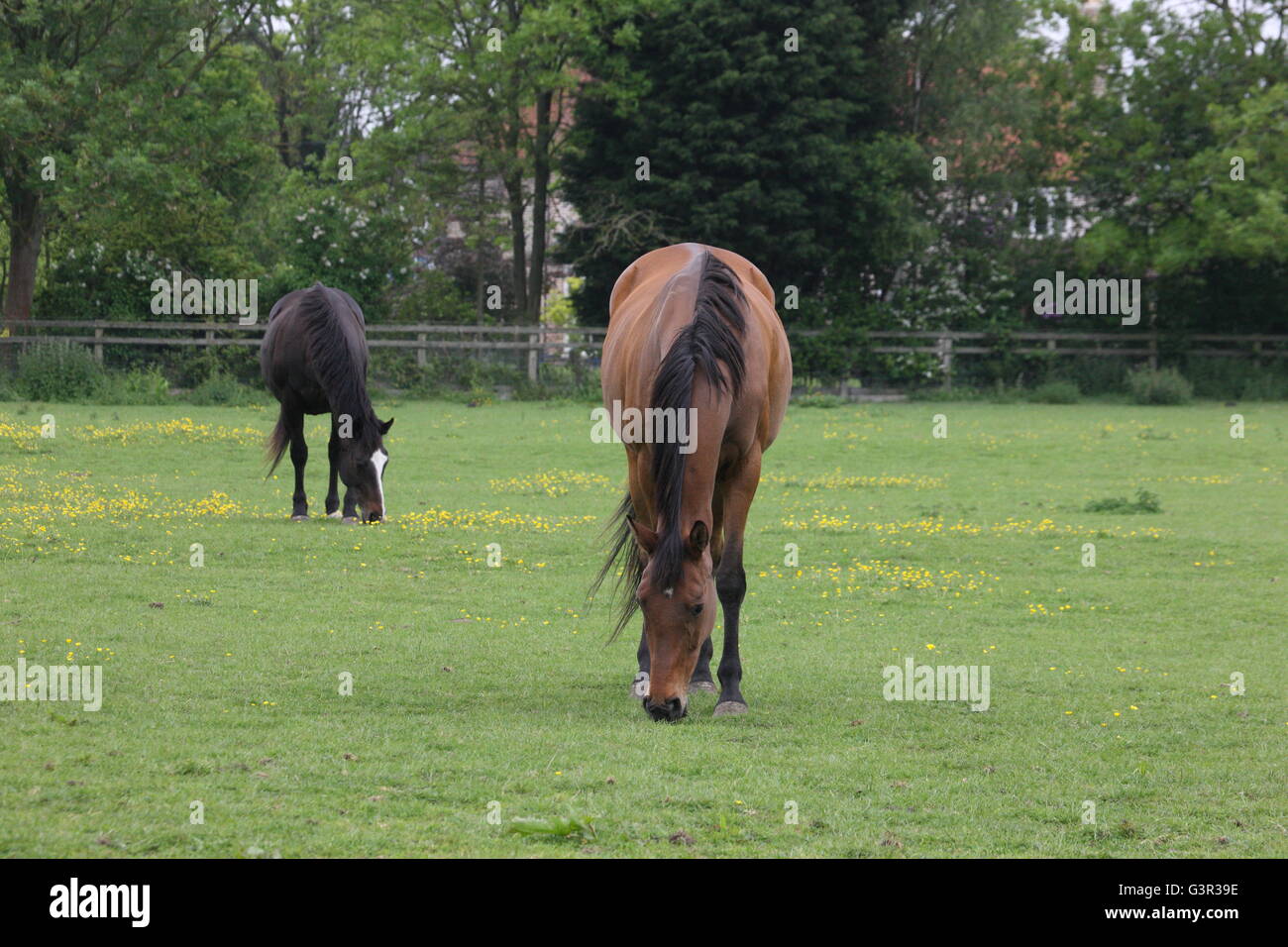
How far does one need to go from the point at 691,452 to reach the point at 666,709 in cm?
118

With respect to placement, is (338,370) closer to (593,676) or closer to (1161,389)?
(593,676)

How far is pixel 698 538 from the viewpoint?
20.5 feet

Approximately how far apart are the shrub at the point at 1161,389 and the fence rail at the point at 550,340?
256 centimetres

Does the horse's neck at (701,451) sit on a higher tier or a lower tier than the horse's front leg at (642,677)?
higher

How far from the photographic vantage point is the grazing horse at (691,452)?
630 cm

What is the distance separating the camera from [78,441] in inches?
772

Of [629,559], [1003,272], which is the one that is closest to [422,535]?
[629,559]

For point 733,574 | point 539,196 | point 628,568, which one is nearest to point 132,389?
point 539,196

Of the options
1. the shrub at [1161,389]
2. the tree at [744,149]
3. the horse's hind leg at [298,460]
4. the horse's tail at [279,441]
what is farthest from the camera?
the tree at [744,149]

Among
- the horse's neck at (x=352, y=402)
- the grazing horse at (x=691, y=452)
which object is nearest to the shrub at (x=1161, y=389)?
the horse's neck at (x=352, y=402)

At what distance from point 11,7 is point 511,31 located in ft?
39.1

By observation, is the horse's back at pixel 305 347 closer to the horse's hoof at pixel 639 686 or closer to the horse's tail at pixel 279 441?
the horse's tail at pixel 279 441

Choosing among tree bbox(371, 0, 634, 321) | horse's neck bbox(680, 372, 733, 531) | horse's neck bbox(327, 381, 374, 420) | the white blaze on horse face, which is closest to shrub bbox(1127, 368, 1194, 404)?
tree bbox(371, 0, 634, 321)

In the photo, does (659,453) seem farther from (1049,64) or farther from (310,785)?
(1049,64)
